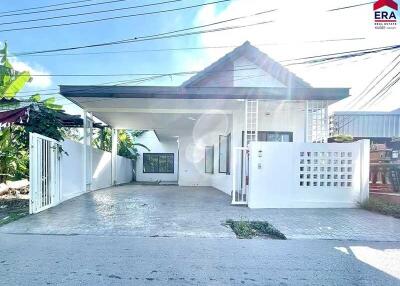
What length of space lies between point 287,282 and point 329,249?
1662mm

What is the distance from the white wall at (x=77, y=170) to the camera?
375 inches

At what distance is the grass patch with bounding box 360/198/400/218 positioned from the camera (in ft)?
25.0

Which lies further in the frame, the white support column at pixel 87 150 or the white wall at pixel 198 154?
the white wall at pixel 198 154

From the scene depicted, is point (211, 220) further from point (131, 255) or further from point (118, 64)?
point (118, 64)

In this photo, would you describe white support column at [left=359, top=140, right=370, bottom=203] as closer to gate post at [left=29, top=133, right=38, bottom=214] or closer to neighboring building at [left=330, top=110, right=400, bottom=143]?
gate post at [left=29, top=133, right=38, bottom=214]

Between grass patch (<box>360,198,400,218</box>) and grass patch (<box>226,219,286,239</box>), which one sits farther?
grass patch (<box>360,198,400,218</box>)

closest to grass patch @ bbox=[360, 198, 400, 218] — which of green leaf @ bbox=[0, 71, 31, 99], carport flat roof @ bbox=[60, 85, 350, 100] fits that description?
carport flat roof @ bbox=[60, 85, 350, 100]

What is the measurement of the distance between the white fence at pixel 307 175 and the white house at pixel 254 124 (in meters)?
0.03

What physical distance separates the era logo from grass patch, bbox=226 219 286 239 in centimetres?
779

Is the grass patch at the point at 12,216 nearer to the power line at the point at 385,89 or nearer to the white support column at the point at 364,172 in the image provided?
the white support column at the point at 364,172

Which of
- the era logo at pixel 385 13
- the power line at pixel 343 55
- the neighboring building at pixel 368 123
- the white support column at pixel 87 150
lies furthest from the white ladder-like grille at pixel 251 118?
the neighboring building at pixel 368 123

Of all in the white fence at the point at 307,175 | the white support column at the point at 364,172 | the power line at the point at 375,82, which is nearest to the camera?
the white fence at the point at 307,175

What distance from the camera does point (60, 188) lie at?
895 centimetres

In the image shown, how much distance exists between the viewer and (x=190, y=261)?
4.14 m
